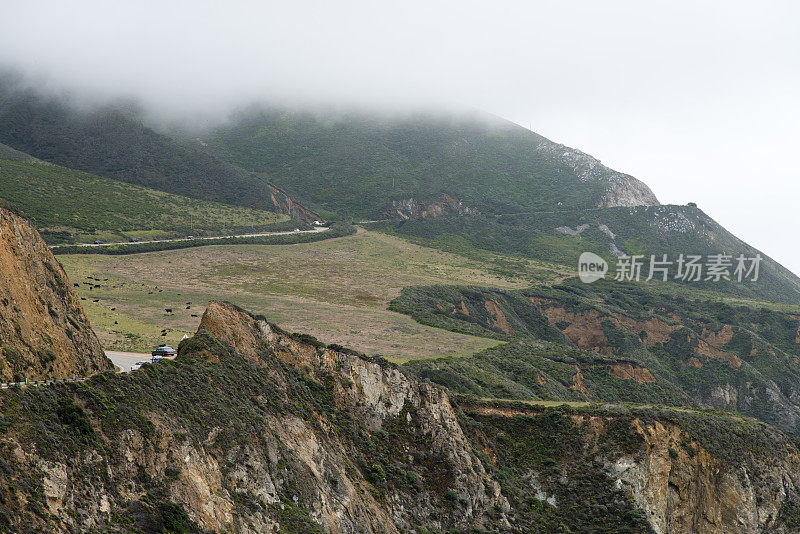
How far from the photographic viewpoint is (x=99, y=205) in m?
104

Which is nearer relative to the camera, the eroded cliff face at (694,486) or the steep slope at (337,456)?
the steep slope at (337,456)

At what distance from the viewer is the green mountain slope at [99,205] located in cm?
9150

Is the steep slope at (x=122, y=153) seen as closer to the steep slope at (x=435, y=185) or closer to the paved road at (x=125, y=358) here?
the steep slope at (x=435, y=185)

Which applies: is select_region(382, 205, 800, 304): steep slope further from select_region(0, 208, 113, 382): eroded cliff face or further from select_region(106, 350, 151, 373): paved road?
select_region(0, 208, 113, 382): eroded cliff face

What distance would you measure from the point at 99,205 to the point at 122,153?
49000mm

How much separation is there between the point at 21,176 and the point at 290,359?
94.6 metres

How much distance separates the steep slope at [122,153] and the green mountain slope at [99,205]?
538 inches

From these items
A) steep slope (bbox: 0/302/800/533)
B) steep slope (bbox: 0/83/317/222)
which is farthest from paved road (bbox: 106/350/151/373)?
steep slope (bbox: 0/83/317/222)

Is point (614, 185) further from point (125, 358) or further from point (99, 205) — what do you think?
point (125, 358)

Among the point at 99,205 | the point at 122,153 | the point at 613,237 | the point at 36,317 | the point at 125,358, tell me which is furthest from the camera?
the point at 613,237

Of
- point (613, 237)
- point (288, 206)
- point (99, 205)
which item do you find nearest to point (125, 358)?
point (99, 205)

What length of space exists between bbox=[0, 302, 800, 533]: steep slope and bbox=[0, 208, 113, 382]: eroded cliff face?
12.6 feet

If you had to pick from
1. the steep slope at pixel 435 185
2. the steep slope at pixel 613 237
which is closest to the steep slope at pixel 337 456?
the steep slope at pixel 613 237

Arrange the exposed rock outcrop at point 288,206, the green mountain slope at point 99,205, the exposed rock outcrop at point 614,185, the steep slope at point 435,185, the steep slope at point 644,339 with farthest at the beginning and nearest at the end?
the exposed rock outcrop at point 614,185 → the steep slope at point 435,185 → the exposed rock outcrop at point 288,206 → the green mountain slope at point 99,205 → the steep slope at point 644,339
